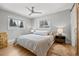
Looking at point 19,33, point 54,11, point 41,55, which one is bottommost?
point 41,55

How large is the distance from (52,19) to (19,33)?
89cm

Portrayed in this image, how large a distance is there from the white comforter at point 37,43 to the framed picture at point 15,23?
0.96ft

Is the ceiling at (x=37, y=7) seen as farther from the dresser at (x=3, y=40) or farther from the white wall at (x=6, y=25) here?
the dresser at (x=3, y=40)

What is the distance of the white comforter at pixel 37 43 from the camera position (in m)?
1.32

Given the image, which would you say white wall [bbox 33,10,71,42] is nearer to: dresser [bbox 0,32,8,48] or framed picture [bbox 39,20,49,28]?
framed picture [bbox 39,20,49,28]

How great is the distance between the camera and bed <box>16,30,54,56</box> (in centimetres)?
132

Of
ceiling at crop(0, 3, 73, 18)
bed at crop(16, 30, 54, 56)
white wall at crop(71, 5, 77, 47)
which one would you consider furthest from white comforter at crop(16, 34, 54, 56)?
ceiling at crop(0, 3, 73, 18)

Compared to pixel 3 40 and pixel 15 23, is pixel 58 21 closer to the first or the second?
pixel 15 23

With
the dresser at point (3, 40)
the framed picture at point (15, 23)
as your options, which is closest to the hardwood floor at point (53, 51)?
the dresser at point (3, 40)

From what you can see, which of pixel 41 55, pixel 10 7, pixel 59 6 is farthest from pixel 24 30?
pixel 59 6

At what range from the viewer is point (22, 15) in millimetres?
1381

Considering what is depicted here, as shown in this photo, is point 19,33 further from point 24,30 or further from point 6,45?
point 6,45

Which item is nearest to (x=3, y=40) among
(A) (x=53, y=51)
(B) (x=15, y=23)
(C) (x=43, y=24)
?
(B) (x=15, y=23)

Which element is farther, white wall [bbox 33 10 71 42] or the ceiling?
white wall [bbox 33 10 71 42]
